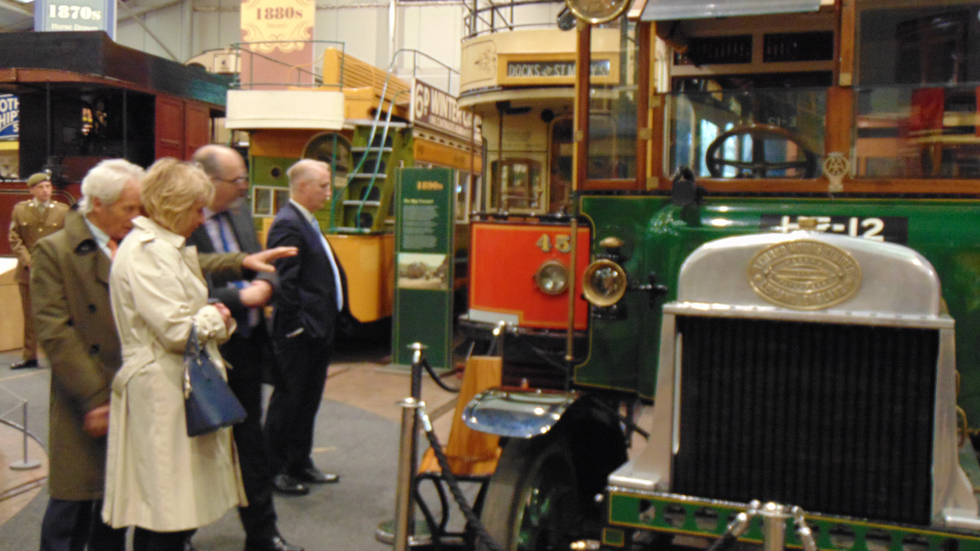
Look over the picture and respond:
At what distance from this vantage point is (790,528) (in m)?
2.43

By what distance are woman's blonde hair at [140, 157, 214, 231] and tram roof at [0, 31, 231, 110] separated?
11344 mm

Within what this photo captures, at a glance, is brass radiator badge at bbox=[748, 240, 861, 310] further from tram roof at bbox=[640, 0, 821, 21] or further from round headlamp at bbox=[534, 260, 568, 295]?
round headlamp at bbox=[534, 260, 568, 295]

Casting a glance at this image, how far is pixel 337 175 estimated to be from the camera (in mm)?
9984

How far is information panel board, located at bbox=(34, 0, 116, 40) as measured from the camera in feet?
46.6

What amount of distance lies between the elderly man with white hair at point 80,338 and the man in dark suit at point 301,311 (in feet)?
4.75

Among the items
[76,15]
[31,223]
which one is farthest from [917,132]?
[76,15]

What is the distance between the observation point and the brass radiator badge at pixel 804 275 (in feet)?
8.23

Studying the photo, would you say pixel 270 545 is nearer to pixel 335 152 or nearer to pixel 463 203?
pixel 335 152

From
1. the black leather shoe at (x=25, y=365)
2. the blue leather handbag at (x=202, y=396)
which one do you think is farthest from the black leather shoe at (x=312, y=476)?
the black leather shoe at (x=25, y=365)

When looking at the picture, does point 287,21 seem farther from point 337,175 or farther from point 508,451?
point 508,451

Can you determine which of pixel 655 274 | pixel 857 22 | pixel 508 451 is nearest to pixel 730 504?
pixel 508 451

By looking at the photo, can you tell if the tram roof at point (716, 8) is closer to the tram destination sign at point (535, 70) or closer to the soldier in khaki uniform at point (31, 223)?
the tram destination sign at point (535, 70)

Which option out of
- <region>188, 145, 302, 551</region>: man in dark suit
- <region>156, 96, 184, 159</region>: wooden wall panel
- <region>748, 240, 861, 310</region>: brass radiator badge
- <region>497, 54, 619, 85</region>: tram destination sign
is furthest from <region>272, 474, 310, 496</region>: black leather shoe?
<region>156, 96, 184, 159</region>: wooden wall panel

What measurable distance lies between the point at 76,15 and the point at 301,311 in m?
12.6
